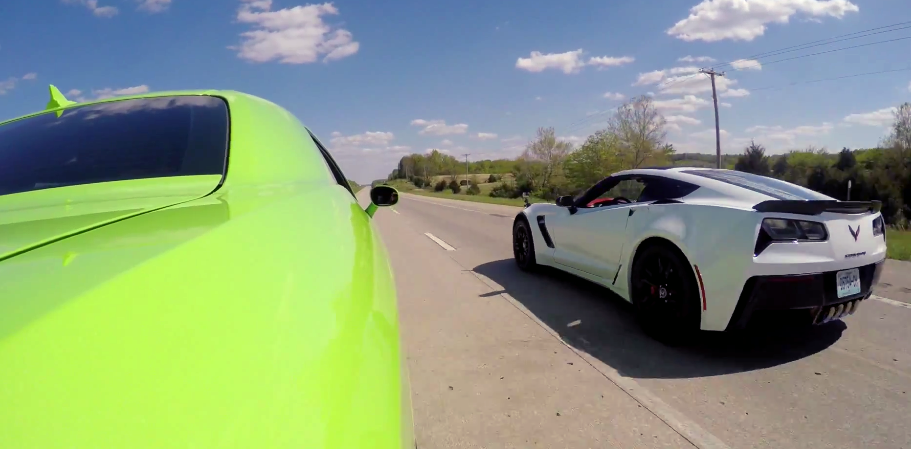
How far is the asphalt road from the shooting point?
2586 millimetres

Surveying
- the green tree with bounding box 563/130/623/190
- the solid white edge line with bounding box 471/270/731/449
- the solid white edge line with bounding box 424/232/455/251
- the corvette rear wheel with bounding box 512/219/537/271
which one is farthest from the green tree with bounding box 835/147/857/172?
the solid white edge line with bounding box 471/270/731/449

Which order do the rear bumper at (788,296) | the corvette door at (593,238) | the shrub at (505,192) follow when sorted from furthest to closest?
the shrub at (505,192), the corvette door at (593,238), the rear bumper at (788,296)

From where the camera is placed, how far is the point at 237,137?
1749 mm

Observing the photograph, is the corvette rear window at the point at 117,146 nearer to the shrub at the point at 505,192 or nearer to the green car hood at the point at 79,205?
the green car hood at the point at 79,205

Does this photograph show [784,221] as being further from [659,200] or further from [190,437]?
[190,437]

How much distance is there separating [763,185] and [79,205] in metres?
4.39

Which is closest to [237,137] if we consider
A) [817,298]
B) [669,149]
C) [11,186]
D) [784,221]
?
[11,186]

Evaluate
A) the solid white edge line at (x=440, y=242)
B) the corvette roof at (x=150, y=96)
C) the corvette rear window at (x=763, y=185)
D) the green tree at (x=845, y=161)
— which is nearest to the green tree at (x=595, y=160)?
the green tree at (x=845, y=161)

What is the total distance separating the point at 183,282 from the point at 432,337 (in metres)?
3.58

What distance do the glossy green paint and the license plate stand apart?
338 cm

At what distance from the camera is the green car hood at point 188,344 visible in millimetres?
556

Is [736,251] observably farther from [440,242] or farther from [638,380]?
[440,242]

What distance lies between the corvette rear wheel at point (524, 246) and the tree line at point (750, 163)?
2550 centimetres

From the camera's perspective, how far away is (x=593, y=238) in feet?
16.2
